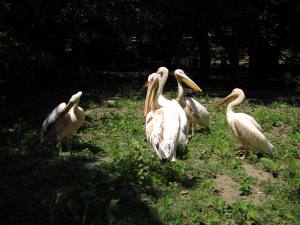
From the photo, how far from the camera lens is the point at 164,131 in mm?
6992

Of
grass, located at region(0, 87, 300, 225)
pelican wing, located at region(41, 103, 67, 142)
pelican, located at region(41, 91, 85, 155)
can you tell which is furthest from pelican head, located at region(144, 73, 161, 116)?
pelican wing, located at region(41, 103, 67, 142)

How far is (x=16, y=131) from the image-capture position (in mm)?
8914

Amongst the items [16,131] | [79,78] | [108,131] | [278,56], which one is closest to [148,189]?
[108,131]

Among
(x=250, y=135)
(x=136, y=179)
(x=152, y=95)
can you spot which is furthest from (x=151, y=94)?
(x=136, y=179)

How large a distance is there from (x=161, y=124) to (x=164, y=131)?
8.4 inches

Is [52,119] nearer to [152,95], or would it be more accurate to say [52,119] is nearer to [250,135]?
[152,95]

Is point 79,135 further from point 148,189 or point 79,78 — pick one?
point 79,78

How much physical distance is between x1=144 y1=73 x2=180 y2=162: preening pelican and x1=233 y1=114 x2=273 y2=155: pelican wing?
101 centimetres

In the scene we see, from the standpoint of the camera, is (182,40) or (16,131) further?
(182,40)

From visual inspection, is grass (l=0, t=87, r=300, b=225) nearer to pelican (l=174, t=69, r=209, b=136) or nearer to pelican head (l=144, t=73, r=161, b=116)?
pelican (l=174, t=69, r=209, b=136)

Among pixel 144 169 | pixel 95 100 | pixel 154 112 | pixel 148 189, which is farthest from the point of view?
pixel 95 100

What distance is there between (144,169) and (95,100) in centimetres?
622

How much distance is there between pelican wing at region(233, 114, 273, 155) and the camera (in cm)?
721

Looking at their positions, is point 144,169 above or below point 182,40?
below
